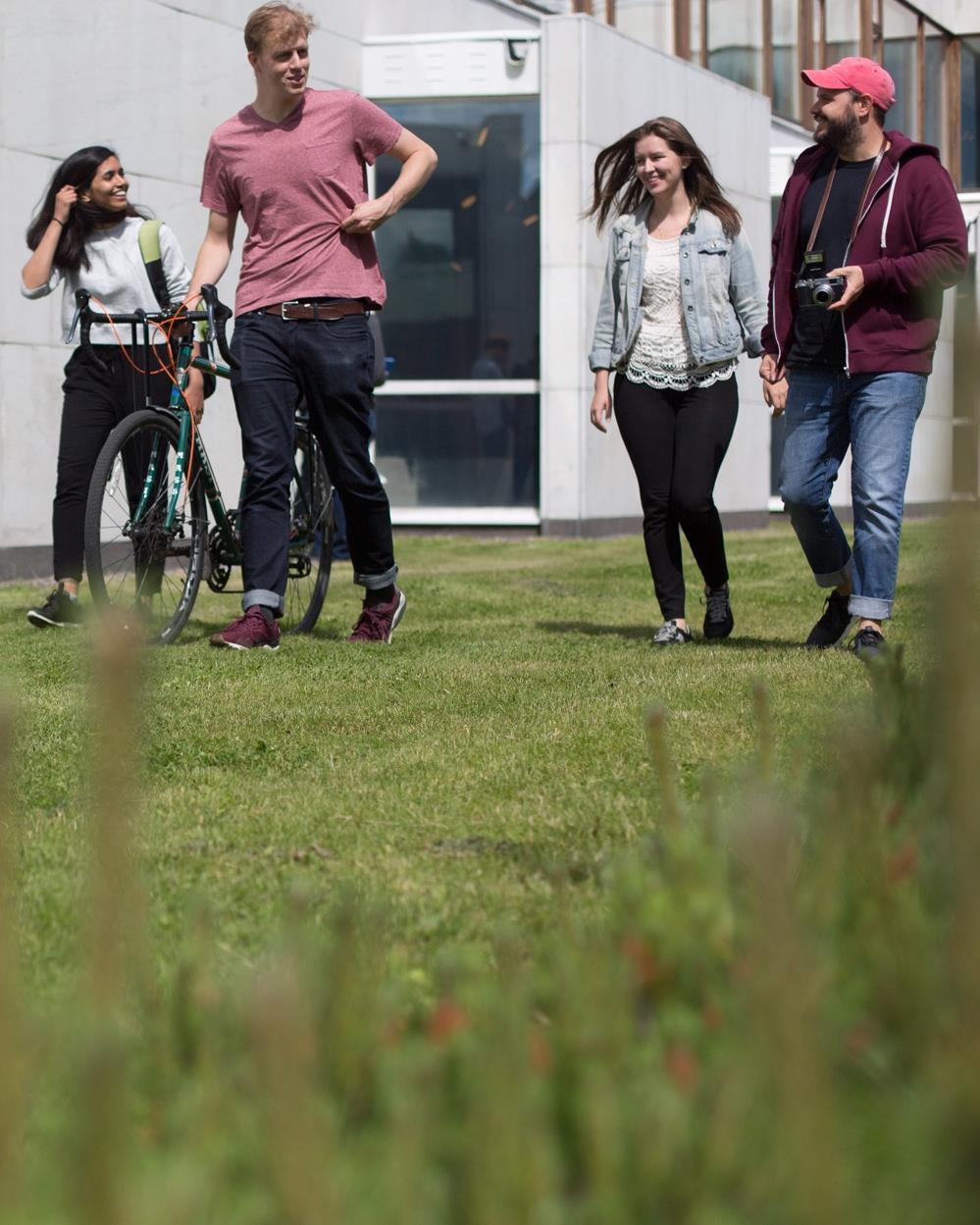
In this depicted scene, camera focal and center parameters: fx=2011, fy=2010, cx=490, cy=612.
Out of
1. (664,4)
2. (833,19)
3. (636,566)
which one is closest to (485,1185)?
(636,566)

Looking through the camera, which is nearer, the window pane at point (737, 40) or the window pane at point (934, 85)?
the window pane at point (737, 40)

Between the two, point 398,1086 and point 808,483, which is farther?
point 808,483

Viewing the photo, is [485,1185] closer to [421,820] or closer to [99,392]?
[421,820]

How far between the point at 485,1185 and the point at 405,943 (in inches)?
57.6

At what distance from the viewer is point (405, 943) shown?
9.55 ft

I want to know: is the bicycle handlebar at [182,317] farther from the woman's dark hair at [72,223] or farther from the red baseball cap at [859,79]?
the red baseball cap at [859,79]

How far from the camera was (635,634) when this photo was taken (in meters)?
8.53

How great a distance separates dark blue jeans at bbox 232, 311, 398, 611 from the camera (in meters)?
7.46

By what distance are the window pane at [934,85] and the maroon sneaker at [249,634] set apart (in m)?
24.8

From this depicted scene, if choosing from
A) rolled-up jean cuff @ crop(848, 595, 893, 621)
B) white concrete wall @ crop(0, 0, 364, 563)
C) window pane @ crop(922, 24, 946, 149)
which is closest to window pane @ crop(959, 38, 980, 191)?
window pane @ crop(922, 24, 946, 149)

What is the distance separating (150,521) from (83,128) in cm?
657


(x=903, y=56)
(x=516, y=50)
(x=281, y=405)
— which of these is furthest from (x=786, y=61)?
(x=281, y=405)

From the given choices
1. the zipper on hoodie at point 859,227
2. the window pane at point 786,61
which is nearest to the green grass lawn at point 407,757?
the zipper on hoodie at point 859,227

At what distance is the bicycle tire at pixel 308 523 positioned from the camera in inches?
323
